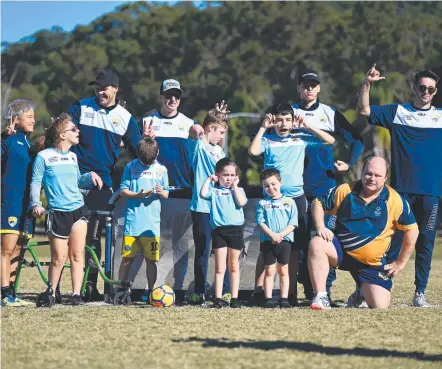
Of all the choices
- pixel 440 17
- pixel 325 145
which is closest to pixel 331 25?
pixel 440 17

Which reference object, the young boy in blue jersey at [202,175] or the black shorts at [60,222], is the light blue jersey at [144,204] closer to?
the young boy in blue jersey at [202,175]

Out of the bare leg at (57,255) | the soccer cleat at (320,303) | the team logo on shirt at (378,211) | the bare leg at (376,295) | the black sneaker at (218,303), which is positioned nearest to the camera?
the soccer cleat at (320,303)

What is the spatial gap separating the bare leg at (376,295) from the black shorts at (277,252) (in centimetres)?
84

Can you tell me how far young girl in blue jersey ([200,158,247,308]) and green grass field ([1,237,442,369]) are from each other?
2.24ft

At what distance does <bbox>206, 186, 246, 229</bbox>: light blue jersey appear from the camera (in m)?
11.4

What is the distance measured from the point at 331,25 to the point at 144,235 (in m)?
54.4

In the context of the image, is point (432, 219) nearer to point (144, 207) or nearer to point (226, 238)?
point (226, 238)

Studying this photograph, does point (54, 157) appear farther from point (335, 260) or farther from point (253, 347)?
point (253, 347)

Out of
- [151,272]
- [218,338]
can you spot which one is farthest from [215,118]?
[218,338]

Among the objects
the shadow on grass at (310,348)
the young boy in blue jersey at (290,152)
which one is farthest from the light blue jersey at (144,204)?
the shadow on grass at (310,348)

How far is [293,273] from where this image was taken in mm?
11750

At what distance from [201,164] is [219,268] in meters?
1.19

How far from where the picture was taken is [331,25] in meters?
64.6

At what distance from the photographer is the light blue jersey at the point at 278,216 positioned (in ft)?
37.0
